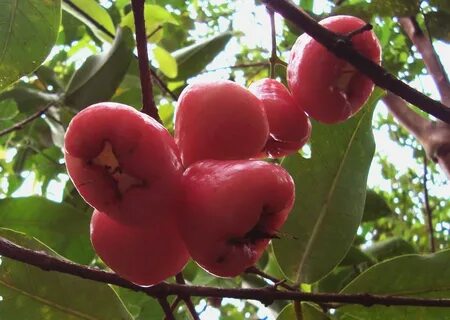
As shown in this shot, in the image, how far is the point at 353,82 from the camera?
61 centimetres

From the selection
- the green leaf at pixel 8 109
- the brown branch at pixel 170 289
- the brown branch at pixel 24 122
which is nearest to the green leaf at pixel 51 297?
the brown branch at pixel 170 289

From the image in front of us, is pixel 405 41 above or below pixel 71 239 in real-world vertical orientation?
above

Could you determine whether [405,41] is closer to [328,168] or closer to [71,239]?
[328,168]

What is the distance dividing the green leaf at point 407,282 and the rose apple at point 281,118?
191 millimetres

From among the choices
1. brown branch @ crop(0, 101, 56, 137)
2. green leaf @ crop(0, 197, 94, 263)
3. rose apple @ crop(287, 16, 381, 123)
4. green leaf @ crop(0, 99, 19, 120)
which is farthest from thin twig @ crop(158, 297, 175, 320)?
green leaf @ crop(0, 99, 19, 120)

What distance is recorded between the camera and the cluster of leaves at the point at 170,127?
0.68 metres

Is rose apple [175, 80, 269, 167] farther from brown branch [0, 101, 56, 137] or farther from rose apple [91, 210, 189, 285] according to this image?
brown branch [0, 101, 56, 137]

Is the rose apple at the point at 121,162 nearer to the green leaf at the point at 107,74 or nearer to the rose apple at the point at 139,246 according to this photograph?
the rose apple at the point at 139,246

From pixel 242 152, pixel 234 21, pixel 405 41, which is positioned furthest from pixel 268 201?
pixel 234 21

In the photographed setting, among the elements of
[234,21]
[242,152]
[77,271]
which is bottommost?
[77,271]

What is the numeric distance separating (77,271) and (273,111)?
0.75 ft

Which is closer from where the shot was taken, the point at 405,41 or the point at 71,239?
the point at 71,239

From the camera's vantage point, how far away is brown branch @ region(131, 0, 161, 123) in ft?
1.92

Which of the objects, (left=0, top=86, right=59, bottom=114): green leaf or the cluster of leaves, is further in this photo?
(left=0, top=86, right=59, bottom=114): green leaf
